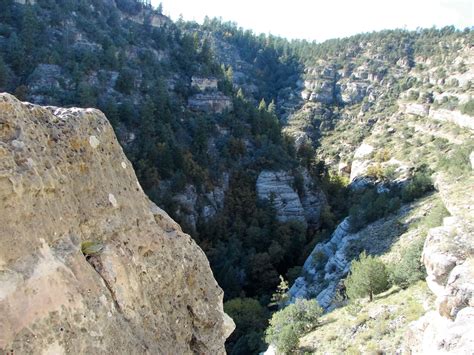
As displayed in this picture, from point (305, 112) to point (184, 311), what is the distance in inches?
3613

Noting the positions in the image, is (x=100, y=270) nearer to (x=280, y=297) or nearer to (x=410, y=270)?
(x=410, y=270)

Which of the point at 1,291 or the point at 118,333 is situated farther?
the point at 118,333

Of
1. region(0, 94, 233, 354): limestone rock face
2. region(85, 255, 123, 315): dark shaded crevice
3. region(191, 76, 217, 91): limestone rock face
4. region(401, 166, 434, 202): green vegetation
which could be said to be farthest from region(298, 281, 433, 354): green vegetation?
region(191, 76, 217, 91): limestone rock face

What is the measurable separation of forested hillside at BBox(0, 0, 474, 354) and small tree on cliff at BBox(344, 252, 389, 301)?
2904mm

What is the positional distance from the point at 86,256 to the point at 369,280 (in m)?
25.1

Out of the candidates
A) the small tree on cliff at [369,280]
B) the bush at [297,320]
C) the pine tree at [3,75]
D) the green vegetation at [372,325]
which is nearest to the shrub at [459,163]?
the small tree on cliff at [369,280]

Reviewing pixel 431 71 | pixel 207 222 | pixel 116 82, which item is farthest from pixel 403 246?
pixel 431 71

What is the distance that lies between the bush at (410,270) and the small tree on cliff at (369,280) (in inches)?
26.8

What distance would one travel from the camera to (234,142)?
2267 inches

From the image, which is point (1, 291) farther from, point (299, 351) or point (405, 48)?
point (405, 48)

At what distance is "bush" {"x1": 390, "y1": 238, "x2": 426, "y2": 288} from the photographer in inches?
1019

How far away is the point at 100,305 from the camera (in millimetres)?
5094

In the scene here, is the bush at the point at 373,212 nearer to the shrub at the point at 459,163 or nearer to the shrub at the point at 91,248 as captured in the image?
the shrub at the point at 459,163

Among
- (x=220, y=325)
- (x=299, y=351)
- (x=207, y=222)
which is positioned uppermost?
(x=220, y=325)
